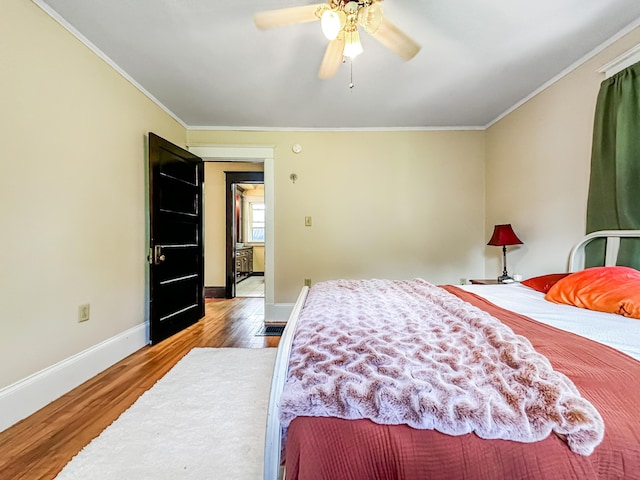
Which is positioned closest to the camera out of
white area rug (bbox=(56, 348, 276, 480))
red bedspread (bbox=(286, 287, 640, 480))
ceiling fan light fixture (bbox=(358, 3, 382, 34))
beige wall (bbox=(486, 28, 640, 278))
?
red bedspread (bbox=(286, 287, 640, 480))

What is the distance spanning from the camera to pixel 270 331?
333 cm

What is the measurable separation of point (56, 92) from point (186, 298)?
2.20m

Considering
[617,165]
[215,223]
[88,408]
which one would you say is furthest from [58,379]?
[617,165]

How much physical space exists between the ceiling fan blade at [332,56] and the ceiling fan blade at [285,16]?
0.78ft

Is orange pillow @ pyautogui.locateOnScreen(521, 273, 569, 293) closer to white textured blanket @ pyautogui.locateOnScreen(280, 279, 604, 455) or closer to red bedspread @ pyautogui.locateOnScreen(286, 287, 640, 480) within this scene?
white textured blanket @ pyautogui.locateOnScreen(280, 279, 604, 455)

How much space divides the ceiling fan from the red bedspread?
5.54 ft

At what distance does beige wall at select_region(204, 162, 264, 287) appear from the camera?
527 centimetres

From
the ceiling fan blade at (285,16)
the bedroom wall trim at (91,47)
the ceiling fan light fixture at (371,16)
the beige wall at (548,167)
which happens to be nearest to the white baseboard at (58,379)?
the bedroom wall trim at (91,47)

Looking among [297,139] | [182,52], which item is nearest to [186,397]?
[182,52]

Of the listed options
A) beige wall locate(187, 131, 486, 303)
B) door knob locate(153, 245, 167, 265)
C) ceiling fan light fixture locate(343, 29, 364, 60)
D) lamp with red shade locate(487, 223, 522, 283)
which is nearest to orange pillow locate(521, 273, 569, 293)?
lamp with red shade locate(487, 223, 522, 283)

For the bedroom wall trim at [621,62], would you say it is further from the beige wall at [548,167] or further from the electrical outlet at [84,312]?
the electrical outlet at [84,312]

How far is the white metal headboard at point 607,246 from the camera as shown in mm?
1937

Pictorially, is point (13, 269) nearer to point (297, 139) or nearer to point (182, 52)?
point (182, 52)

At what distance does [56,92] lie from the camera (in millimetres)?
1943
